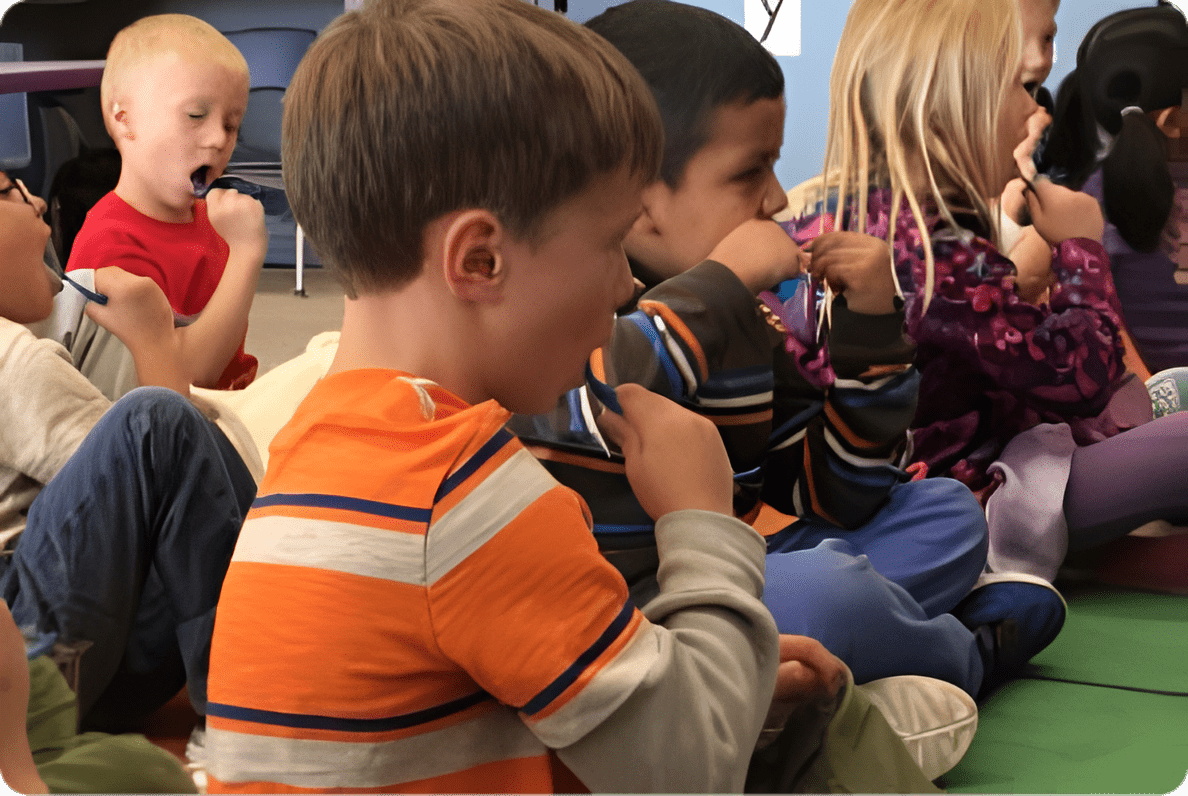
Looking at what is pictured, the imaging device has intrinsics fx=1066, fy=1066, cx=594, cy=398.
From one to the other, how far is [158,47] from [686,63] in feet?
0.89

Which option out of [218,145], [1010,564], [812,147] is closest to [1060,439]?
[1010,564]

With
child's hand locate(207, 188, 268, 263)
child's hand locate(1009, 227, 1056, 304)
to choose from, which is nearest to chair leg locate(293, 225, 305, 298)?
child's hand locate(207, 188, 268, 263)

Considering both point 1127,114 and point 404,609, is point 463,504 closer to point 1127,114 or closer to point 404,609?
point 404,609

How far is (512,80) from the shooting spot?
14.2 inches

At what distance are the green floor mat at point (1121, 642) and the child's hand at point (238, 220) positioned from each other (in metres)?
0.48

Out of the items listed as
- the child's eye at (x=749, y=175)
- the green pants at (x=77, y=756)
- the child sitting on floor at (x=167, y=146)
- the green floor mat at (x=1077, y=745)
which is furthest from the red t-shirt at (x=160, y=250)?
the green floor mat at (x=1077, y=745)

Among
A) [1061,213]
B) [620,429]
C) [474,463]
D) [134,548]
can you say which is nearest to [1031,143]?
[1061,213]

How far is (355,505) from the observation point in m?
0.34

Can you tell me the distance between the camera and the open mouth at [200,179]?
1.81ft

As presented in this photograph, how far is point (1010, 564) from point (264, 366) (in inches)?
17.2

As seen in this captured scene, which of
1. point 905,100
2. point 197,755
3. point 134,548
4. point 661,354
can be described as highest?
point 905,100

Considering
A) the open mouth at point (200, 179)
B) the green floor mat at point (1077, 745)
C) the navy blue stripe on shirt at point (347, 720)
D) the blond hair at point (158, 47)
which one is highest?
the blond hair at point (158, 47)

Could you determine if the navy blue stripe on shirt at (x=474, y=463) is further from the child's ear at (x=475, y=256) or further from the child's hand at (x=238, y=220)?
the child's hand at (x=238, y=220)

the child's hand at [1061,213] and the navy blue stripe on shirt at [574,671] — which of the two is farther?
the child's hand at [1061,213]
